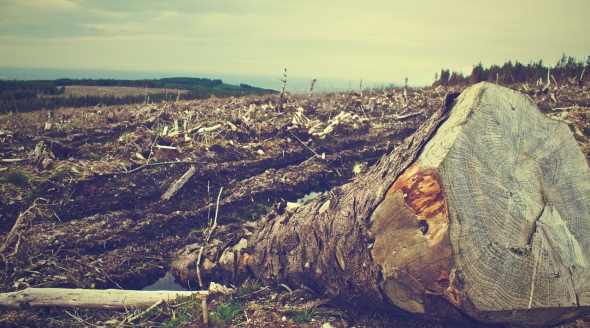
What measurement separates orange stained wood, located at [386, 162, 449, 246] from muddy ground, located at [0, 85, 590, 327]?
123cm

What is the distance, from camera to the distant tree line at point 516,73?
2073 centimetres

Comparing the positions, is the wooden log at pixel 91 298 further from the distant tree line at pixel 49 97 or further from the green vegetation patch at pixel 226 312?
the distant tree line at pixel 49 97

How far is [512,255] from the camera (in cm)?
325

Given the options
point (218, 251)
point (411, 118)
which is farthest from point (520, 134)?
point (411, 118)

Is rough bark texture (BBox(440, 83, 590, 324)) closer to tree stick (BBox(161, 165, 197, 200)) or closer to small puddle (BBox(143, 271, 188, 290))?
small puddle (BBox(143, 271, 188, 290))

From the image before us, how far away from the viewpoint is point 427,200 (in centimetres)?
338

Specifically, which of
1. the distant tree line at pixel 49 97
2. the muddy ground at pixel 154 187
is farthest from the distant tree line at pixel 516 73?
the distant tree line at pixel 49 97

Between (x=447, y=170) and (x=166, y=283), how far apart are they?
14.8ft

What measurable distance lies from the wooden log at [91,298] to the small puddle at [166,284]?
31.4 inches

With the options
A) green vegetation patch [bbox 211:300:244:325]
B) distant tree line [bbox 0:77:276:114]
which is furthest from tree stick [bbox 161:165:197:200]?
distant tree line [bbox 0:77:276:114]

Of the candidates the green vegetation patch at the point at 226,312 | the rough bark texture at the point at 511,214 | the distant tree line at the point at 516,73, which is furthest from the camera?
the distant tree line at the point at 516,73

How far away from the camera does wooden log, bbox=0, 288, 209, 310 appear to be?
15.5 feet

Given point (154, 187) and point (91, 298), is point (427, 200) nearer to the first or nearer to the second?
point (91, 298)

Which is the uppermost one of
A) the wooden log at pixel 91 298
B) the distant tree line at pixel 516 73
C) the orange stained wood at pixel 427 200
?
the distant tree line at pixel 516 73
